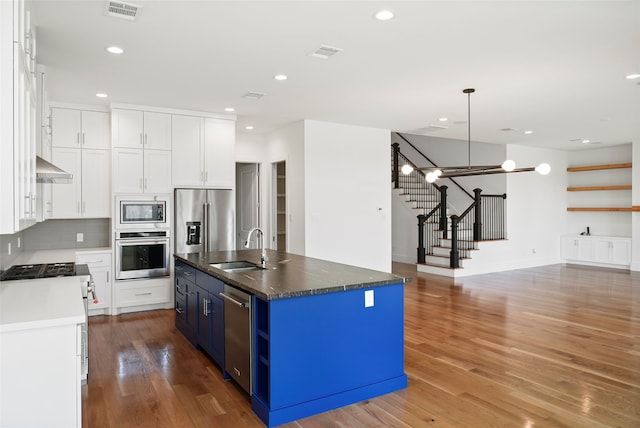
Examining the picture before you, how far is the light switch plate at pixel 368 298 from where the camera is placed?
10.3ft

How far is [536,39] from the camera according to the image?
361cm

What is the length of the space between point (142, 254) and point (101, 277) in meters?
0.56

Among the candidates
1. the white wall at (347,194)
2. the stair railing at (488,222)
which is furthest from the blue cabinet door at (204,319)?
the stair railing at (488,222)

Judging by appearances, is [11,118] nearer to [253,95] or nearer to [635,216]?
[253,95]

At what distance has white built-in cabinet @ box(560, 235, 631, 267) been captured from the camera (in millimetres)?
9539

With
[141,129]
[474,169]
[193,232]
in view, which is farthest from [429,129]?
[141,129]

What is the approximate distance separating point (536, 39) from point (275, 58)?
2.25 meters

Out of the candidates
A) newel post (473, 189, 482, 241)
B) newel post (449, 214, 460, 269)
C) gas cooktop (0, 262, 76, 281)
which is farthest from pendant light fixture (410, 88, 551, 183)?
gas cooktop (0, 262, 76, 281)

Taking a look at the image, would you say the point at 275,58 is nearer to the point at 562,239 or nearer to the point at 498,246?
the point at 498,246

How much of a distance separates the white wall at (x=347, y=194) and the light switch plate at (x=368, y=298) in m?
3.57

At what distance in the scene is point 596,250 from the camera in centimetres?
1006

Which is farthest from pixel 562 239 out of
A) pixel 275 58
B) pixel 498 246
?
pixel 275 58

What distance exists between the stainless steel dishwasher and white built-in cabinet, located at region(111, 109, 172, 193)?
308cm

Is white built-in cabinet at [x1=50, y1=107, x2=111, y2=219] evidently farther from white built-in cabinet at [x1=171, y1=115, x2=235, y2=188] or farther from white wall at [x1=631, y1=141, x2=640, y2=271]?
white wall at [x1=631, y1=141, x2=640, y2=271]
